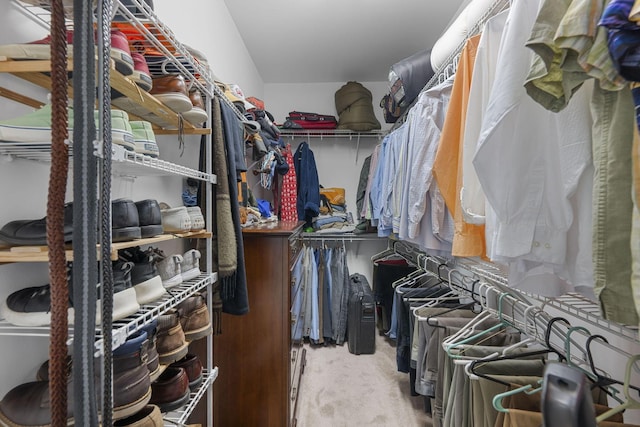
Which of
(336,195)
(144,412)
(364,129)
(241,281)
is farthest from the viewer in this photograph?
(336,195)

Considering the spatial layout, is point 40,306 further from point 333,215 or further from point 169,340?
point 333,215

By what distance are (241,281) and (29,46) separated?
34.4 inches

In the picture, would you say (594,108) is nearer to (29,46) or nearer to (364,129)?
(29,46)

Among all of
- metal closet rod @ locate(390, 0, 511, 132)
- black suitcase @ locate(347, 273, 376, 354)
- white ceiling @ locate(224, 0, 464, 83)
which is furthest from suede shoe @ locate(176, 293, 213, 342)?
white ceiling @ locate(224, 0, 464, 83)

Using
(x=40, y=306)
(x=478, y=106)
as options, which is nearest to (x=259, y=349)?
(x=40, y=306)

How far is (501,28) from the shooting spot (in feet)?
2.72

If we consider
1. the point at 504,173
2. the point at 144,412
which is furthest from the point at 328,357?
the point at 504,173

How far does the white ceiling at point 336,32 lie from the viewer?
6.46 feet

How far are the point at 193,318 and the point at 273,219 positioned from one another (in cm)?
133

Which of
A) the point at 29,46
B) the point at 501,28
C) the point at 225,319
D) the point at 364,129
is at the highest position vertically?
the point at 364,129

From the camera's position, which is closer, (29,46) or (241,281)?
(29,46)

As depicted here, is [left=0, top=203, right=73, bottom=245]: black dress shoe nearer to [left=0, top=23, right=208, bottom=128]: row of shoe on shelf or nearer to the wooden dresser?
[left=0, top=23, right=208, bottom=128]: row of shoe on shelf

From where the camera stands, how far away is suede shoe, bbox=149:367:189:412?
87 centimetres

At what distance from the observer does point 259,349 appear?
143 cm
